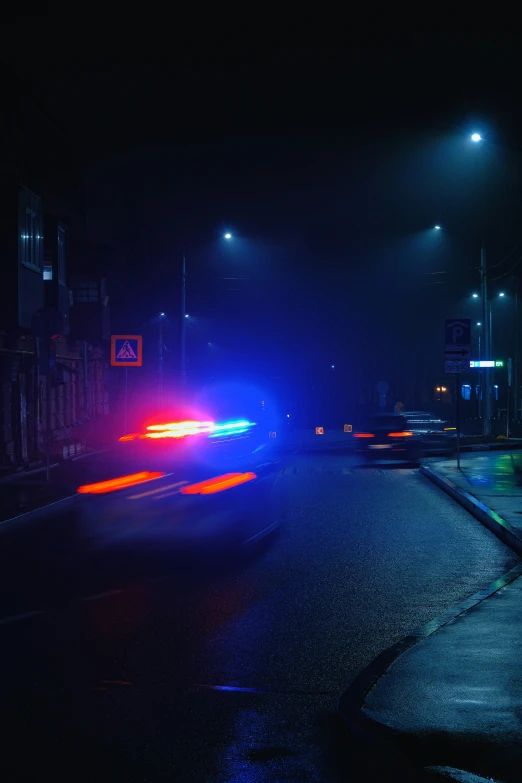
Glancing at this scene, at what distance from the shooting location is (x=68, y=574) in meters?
10.4

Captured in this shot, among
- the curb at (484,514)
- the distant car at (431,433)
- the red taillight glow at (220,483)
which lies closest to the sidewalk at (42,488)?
the red taillight glow at (220,483)

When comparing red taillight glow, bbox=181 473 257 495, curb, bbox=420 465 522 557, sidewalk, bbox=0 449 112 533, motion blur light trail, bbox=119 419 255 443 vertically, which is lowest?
curb, bbox=420 465 522 557

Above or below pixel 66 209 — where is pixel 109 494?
below

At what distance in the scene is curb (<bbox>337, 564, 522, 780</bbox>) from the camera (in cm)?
465

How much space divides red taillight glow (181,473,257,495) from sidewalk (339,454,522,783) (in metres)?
3.76

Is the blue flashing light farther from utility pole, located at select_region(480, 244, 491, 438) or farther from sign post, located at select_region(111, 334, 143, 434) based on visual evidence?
utility pole, located at select_region(480, 244, 491, 438)

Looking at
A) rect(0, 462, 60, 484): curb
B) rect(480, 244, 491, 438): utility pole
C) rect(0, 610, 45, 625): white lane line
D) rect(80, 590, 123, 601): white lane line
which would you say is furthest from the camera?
rect(480, 244, 491, 438): utility pole

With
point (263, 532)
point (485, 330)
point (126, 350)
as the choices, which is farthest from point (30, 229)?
point (485, 330)

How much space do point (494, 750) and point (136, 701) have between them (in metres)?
2.12

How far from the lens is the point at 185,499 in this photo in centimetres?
1238

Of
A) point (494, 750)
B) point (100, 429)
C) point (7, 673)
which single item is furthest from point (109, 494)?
point (100, 429)

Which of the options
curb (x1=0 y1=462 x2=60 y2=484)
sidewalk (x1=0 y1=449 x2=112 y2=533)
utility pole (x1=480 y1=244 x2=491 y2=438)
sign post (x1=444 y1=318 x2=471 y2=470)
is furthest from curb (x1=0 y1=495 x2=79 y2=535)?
utility pole (x1=480 y1=244 x2=491 y2=438)

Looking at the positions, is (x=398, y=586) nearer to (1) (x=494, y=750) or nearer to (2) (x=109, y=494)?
Answer: (1) (x=494, y=750)

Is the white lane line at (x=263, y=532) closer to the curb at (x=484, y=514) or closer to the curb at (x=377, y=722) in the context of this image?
the curb at (x=484, y=514)
